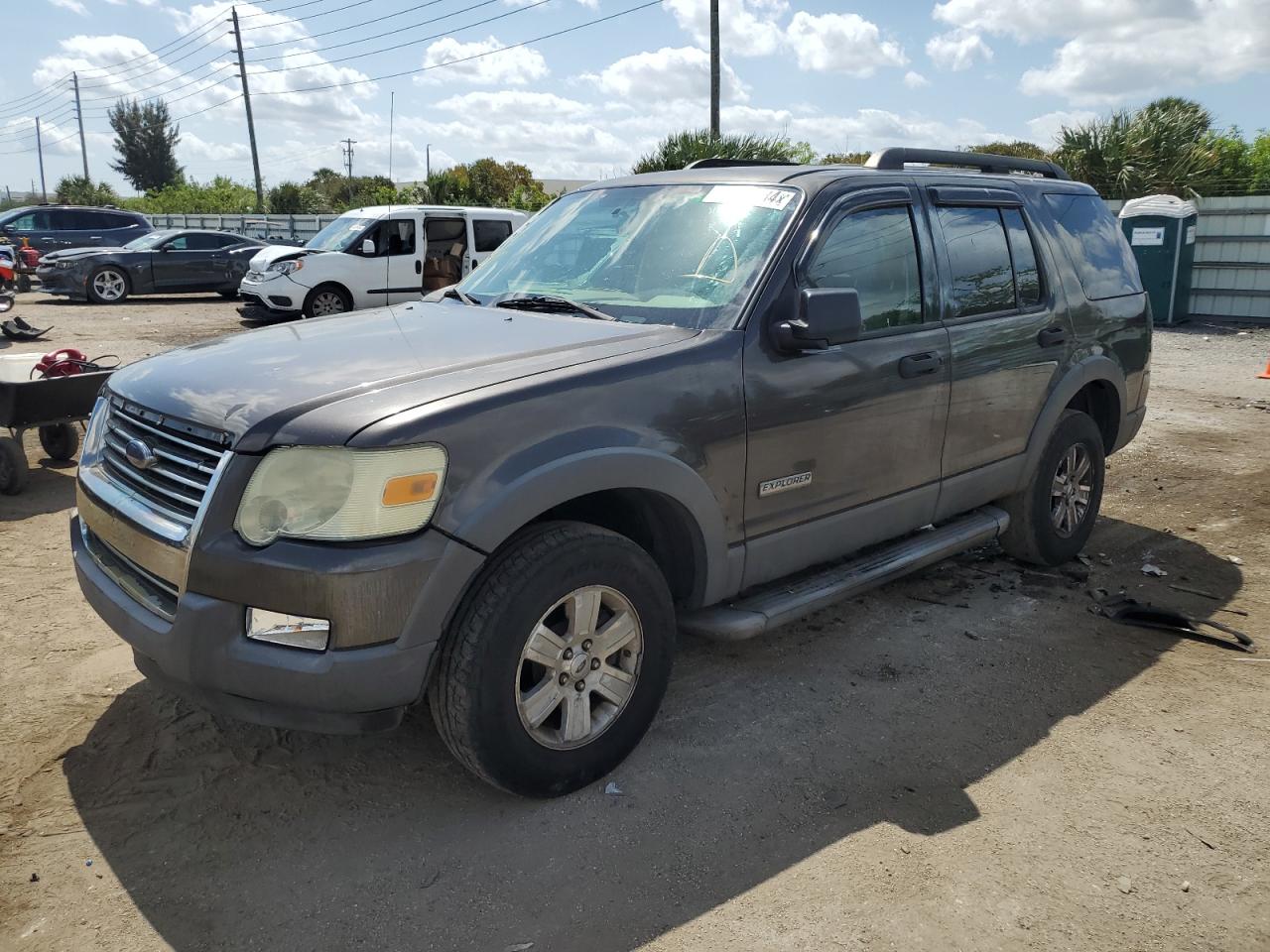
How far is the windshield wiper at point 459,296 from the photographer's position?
161 inches

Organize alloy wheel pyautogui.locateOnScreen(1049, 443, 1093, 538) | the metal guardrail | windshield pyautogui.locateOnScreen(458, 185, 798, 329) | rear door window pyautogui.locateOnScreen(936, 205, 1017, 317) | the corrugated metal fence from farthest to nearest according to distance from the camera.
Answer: the metal guardrail → the corrugated metal fence → alloy wheel pyautogui.locateOnScreen(1049, 443, 1093, 538) → rear door window pyautogui.locateOnScreen(936, 205, 1017, 317) → windshield pyautogui.locateOnScreen(458, 185, 798, 329)

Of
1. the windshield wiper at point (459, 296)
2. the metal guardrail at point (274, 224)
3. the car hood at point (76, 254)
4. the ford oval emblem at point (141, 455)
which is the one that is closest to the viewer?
the ford oval emblem at point (141, 455)

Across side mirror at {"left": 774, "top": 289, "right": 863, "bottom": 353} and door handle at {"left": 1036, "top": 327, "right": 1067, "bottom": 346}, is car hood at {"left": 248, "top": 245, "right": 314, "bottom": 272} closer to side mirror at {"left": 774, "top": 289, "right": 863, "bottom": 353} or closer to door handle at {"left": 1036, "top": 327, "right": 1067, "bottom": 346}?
door handle at {"left": 1036, "top": 327, "right": 1067, "bottom": 346}

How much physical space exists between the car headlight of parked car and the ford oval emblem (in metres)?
12.8

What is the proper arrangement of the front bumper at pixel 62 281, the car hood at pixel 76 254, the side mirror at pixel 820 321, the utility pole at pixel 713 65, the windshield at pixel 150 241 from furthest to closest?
the utility pole at pixel 713 65 < the windshield at pixel 150 241 < the car hood at pixel 76 254 < the front bumper at pixel 62 281 < the side mirror at pixel 820 321

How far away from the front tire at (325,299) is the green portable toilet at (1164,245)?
39.3 feet

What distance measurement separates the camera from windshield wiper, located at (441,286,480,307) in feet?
13.4

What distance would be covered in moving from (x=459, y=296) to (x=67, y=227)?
74.0ft

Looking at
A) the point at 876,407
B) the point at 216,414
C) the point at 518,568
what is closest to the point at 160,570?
the point at 216,414

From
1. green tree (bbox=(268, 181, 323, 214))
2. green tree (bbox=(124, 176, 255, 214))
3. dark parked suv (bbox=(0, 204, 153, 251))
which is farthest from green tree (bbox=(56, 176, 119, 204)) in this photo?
dark parked suv (bbox=(0, 204, 153, 251))

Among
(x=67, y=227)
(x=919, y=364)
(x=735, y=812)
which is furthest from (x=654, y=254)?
(x=67, y=227)

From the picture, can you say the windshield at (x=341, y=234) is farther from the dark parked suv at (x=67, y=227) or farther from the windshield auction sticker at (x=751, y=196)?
the windshield auction sticker at (x=751, y=196)

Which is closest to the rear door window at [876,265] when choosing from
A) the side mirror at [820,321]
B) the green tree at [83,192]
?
the side mirror at [820,321]

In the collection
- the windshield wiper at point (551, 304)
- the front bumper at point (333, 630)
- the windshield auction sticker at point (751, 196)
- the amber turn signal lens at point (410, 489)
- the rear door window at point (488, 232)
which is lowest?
the front bumper at point (333, 630)
